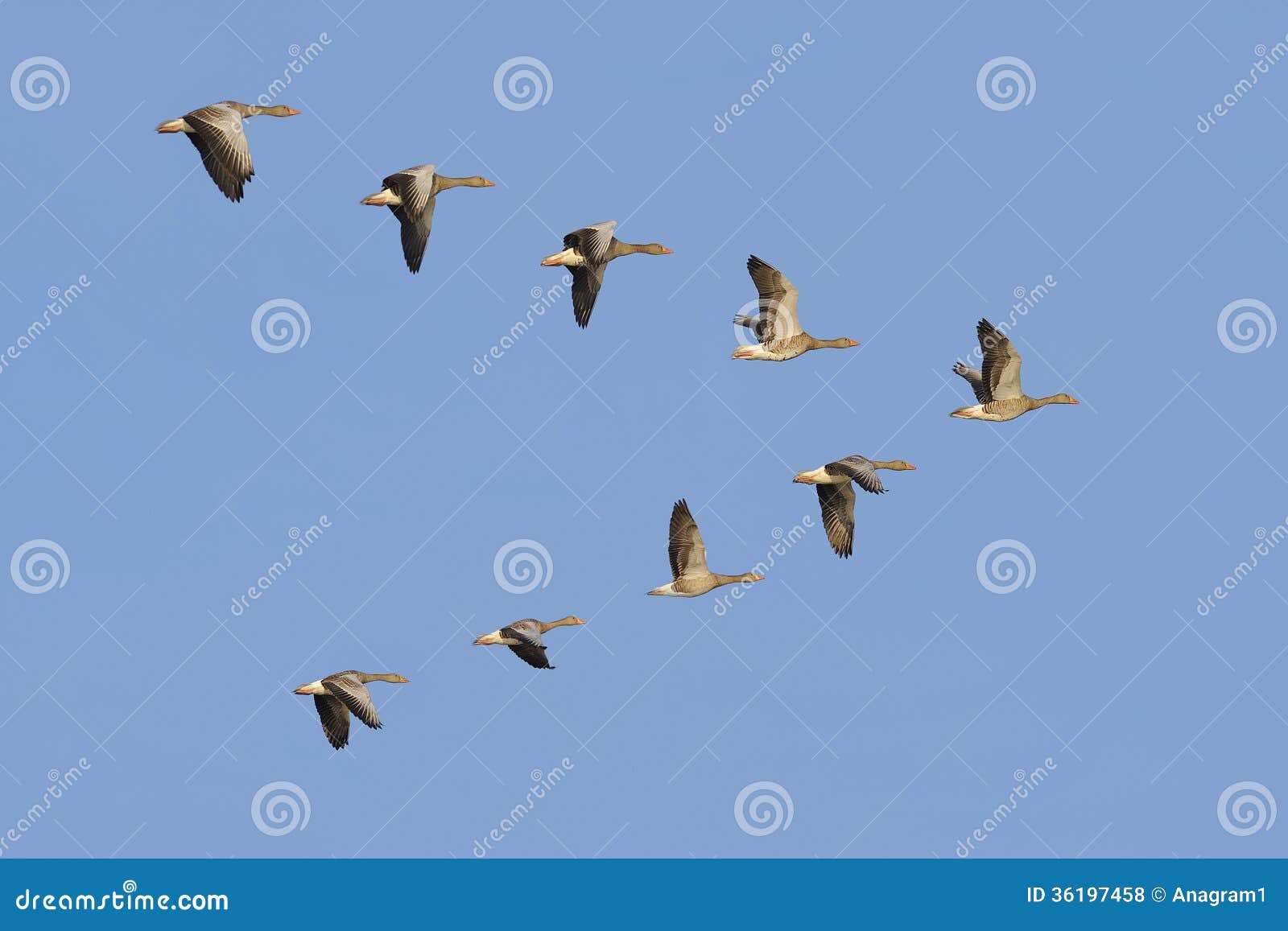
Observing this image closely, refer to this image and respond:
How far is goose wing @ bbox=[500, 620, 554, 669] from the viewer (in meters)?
55.8

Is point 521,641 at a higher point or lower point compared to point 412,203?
lower

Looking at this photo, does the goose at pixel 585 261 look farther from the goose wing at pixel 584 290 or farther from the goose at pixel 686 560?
the goose at pixel 686 560

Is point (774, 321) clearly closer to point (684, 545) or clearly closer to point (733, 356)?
point (733, 356)

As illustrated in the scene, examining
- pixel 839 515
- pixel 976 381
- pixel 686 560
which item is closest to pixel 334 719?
pixel 686 560

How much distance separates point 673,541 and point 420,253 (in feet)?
29.4

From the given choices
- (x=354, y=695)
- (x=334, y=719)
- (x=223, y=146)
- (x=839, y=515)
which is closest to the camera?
(x=223, y=146)

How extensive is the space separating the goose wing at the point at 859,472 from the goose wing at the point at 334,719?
40.7 ft

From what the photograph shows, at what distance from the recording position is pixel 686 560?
5706 centimetres

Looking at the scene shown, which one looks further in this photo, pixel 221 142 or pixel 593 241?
pixel 593 241

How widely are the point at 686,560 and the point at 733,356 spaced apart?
4.95m

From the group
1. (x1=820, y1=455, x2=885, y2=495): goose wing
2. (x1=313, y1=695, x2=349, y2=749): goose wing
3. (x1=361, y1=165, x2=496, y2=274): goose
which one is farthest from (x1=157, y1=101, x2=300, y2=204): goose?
(x1=820, y1=455, x2=885, y2=495): goose wing
